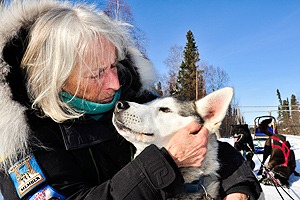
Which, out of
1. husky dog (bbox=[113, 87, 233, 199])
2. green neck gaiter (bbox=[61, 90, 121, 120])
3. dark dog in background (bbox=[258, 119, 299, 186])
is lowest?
dark dog in background (bbox=[258, 119, 299, 186])

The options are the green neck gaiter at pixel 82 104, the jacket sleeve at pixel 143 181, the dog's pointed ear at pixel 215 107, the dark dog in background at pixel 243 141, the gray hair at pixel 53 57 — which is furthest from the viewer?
the dark dog in background at pixel 243 141

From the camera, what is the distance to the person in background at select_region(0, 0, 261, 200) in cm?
131

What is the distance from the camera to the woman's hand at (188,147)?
146 cm

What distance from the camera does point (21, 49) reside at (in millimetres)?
1587

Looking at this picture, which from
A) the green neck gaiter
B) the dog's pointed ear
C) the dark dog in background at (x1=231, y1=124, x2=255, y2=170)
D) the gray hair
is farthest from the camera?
the dark dog in background at (x1=231, y1=124, x2=255, y2=170)

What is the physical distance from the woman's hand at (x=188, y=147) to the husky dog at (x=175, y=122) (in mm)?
307

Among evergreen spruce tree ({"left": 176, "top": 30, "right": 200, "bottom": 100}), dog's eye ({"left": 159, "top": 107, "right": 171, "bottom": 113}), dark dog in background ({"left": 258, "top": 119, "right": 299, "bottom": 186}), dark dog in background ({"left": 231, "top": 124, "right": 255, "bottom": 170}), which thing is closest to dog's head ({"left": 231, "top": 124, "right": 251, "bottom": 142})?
dark dog in background ({"left": 231, "top": 124, "right": 255, "bottom": 170})

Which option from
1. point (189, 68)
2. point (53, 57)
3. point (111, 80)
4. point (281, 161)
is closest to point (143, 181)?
point (111, 80)

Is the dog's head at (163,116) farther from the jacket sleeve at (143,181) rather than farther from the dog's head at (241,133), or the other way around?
the dog's head at (241,133)

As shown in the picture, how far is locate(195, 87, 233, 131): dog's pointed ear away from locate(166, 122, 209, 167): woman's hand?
1.17ft

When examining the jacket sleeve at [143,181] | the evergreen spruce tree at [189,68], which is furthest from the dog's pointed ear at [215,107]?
the evergreen spruce tree at [189,68]

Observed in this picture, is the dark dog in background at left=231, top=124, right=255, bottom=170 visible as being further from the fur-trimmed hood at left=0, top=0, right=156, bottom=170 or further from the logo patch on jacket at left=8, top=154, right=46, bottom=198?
the logo patch on jacket at left=8, top=154, right=46, bottom=198

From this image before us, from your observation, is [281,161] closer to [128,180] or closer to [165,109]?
[165,109]

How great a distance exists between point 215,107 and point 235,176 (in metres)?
0.51
